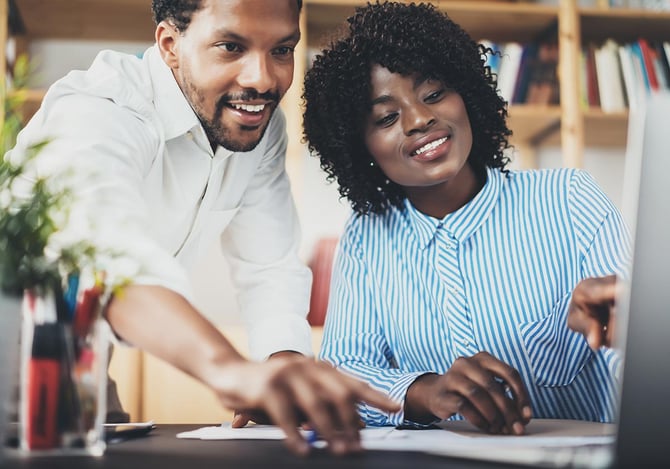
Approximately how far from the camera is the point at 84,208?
0.81m

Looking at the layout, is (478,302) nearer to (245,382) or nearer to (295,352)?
(295,352)

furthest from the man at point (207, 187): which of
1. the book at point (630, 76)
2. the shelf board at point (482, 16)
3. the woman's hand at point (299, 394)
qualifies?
the book at point (630, 76)

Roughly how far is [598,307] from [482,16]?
2.01 metres

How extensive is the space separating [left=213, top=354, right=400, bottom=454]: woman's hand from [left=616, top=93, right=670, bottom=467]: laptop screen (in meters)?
0.21

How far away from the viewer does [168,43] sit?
1379mm

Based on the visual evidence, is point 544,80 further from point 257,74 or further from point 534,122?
point 257,74

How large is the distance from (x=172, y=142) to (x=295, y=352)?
43 cm

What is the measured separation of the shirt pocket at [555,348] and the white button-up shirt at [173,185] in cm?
40

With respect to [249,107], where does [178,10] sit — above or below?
above

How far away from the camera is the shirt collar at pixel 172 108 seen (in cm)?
131

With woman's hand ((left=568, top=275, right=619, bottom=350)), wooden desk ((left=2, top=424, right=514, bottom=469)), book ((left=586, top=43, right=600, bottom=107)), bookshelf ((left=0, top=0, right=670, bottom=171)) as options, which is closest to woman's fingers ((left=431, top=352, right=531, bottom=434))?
woman's hand ((left=568, top=275, right=619, bottom=350))

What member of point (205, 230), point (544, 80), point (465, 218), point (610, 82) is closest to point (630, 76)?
point (610, 82)

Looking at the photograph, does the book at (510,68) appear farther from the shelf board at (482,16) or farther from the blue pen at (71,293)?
the blue pen at (71,293)

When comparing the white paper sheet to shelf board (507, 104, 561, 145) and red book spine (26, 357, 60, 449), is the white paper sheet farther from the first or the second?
shelf board (507, 104, 561, 145)
